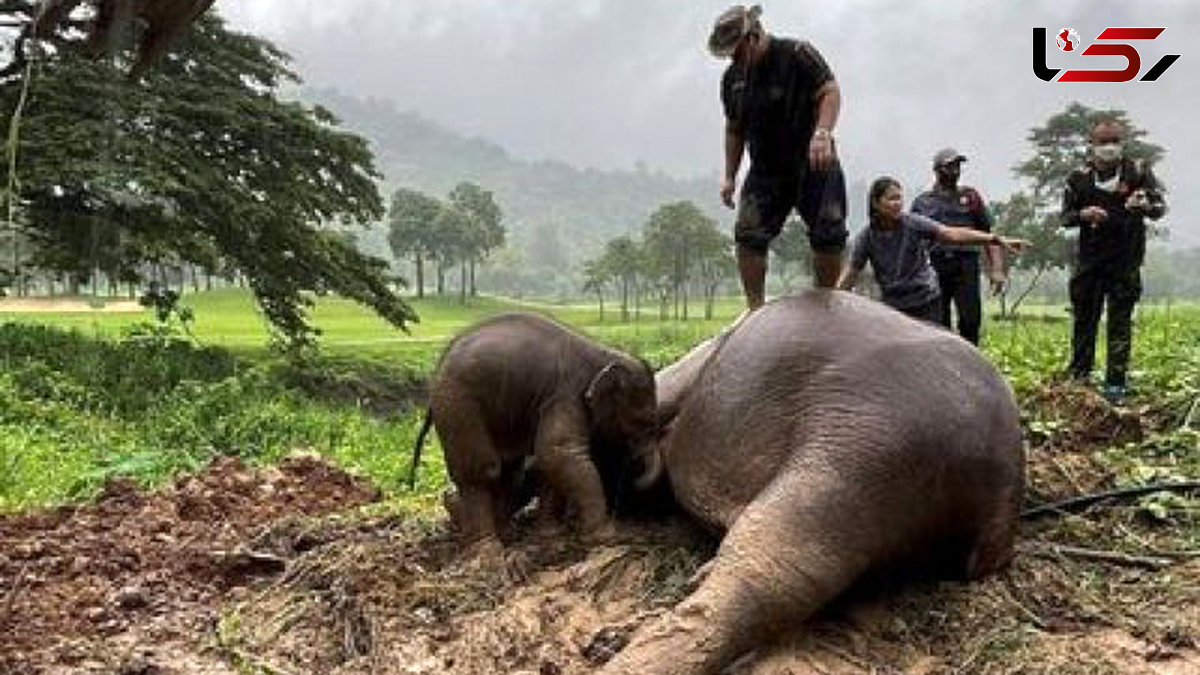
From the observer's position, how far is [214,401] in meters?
13.7

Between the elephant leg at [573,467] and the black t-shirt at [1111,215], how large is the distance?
4.55 m

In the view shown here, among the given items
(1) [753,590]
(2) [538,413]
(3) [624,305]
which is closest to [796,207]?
(2) [538,413]

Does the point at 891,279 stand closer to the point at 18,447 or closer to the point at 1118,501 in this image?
the point at 1118,501

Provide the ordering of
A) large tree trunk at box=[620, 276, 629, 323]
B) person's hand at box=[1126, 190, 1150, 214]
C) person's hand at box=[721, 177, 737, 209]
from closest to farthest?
person's hand at box=[721, 177, 737, 209], person's hand at box=[1126, 190, 1150, 214], large tree trunk at box=[620, 276, 629, 323]

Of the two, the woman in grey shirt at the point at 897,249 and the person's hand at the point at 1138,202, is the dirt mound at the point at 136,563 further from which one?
the person's hand at the point at 1138,202

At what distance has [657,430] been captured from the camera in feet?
14.9

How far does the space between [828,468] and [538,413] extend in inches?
45.3

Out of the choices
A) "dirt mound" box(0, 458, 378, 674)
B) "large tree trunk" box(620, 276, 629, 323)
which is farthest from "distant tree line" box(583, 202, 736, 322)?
"dirt mound" box(0, 458, 378, 674)

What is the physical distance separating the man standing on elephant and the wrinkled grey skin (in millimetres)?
871

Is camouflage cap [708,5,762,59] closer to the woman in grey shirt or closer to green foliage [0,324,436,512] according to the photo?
the woman in grey shirt

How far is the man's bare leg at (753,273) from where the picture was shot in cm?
538

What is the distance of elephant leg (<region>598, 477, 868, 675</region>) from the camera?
329cm

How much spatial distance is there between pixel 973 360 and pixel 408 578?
1772 mm

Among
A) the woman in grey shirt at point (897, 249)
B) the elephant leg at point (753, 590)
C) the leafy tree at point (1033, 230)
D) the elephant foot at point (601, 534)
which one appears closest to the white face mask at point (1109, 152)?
the woman in grey shirt at point (897, 249)
